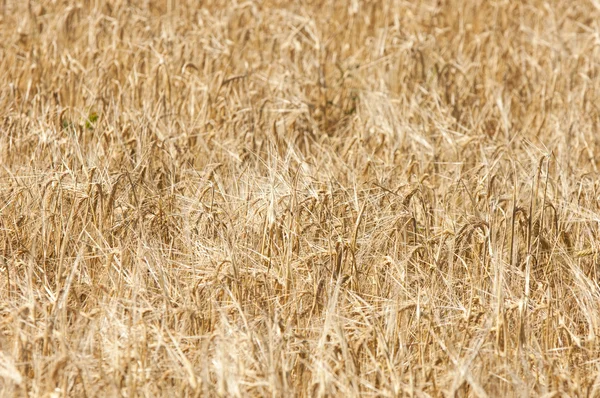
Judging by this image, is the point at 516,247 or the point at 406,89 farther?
the point at 406,89

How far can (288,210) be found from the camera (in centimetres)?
293

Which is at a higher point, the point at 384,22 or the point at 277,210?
the point at 384,22

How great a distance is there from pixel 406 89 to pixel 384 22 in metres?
1.10

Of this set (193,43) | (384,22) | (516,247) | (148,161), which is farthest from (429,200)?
(384,22)

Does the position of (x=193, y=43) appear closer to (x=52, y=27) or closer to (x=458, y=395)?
(x=52, y=27)

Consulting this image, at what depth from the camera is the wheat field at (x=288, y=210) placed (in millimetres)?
2375

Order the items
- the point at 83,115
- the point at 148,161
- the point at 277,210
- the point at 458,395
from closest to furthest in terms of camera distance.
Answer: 1. the point at 458,395
2. the point at 277,210
3. the point at 148,161
4. the point at 83,115

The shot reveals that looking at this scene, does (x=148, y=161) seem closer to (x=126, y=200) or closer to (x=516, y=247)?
(x=126, y=200)

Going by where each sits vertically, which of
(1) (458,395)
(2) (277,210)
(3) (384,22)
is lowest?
(1) (458,395)

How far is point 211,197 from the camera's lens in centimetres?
314

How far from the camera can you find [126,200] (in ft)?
10.3

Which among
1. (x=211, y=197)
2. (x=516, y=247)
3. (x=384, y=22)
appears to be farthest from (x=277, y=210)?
(x=384, y=22)

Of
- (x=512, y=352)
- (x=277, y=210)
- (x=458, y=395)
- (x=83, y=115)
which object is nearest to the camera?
(x=458, y=395)

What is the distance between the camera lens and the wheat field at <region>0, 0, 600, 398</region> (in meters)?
2.38
